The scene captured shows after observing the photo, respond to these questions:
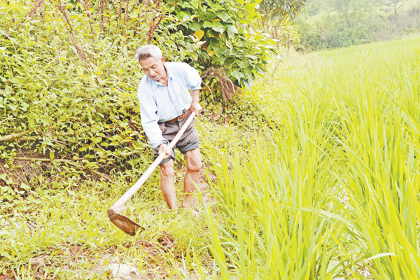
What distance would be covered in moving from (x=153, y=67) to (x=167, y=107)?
31 centimetres

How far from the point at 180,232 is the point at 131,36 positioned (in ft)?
6.36

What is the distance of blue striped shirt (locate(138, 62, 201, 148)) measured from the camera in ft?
7.21

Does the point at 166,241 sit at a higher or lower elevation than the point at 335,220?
lower

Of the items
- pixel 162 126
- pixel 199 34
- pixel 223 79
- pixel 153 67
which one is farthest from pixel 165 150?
pixel 223 79

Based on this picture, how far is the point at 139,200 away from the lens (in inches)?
95.7

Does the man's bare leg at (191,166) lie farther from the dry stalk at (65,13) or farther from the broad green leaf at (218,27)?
the broad green leaf at (218,27)

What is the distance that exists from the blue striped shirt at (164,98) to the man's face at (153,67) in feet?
0.22

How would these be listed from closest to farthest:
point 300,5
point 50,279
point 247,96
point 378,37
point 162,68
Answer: point 50,279 < point 162,68 < point 247,96 < point 300,5 < point 378,37

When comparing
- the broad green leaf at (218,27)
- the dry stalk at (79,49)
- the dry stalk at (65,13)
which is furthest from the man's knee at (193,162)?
the broad green leaf at (218,27)

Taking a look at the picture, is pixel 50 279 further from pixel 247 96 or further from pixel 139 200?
pixel 247 96

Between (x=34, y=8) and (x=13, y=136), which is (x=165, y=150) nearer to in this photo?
(x=13, y=136)

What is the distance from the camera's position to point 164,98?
7.54 ft

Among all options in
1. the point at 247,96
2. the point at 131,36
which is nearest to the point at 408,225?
the point at 131,36

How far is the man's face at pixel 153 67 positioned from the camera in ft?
6.91
